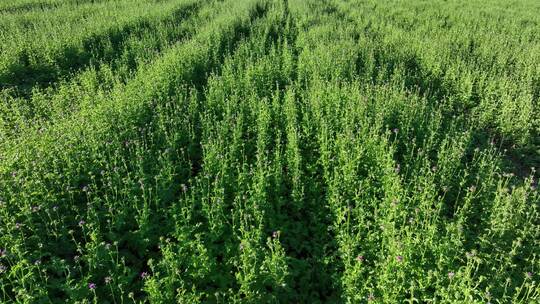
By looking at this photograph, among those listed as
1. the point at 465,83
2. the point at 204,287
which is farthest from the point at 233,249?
the point at 465,83

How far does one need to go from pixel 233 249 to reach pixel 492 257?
2931mm

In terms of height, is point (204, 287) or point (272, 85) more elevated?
point (272, 85)

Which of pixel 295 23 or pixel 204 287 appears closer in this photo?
pixel 204 287

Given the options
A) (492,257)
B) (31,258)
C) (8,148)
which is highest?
(8,148)

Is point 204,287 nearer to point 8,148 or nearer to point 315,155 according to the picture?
point 315,155

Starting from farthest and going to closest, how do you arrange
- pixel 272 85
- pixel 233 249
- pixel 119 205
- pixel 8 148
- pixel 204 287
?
pixel 272 85
pixel 8 148
pixel 119 205
pixel 233 249
pixel 204 287

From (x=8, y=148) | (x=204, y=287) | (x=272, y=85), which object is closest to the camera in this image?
(x=204, y=287)

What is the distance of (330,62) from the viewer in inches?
369

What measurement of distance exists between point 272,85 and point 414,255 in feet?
17.4

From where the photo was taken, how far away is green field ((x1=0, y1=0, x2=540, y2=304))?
3.86 metres

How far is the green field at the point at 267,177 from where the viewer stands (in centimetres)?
386

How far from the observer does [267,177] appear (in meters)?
5.27

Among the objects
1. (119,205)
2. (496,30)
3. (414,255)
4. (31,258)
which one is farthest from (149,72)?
(496,30)

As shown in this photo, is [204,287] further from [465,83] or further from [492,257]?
[465,83]
